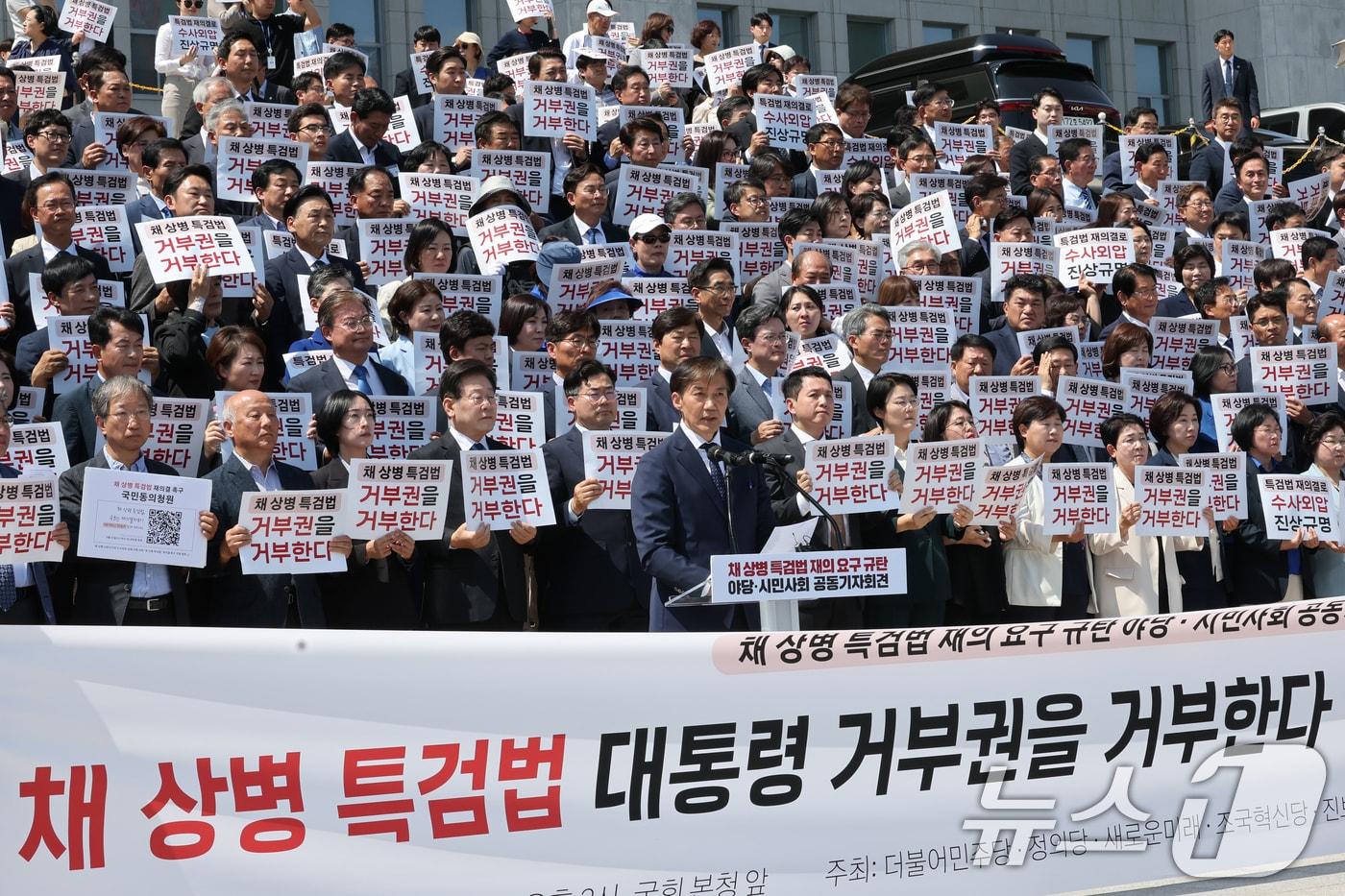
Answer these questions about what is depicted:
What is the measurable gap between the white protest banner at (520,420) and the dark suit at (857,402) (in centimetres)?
157

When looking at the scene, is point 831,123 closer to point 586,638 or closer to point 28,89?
point 28,89

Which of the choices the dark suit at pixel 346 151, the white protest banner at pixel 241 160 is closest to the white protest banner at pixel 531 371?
the white protest banner at pixel 241 160

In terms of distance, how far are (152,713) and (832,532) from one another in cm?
292

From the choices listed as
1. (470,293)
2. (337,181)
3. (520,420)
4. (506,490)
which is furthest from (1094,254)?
(506,490)

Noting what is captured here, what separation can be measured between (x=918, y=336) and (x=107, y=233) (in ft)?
14.0

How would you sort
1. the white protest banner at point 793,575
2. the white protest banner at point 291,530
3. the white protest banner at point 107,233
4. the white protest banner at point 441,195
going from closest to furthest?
the white protest banner at point 793,575, the white protest banner at point 291,530, the white protest banner at point 107,233, the white protest banner at point 441,195

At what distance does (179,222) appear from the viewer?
28.1 feet

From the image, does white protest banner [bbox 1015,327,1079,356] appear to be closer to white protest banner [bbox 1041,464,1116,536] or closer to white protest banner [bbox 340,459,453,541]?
white protest banner [bbox 1041,464,1116,536]

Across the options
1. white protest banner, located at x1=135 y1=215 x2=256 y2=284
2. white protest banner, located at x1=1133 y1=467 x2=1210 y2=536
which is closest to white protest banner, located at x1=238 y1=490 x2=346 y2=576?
white protest banner, located at x1=135 y1=215 x2=256 y2=284

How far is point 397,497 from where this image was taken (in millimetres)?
6859

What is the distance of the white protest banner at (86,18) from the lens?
1342 cm

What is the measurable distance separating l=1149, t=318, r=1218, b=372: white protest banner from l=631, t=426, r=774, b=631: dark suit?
4.45m

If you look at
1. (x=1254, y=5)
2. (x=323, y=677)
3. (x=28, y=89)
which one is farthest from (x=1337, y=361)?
(x=1254, y=5)

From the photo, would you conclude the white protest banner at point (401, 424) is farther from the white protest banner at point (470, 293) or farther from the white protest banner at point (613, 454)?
the white protest banner at point (470, 293)
